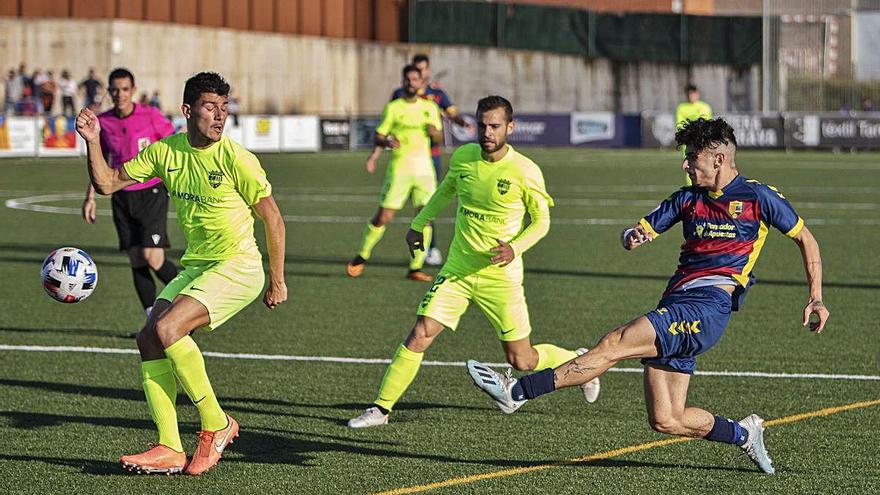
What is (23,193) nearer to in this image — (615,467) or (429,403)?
(429,403)

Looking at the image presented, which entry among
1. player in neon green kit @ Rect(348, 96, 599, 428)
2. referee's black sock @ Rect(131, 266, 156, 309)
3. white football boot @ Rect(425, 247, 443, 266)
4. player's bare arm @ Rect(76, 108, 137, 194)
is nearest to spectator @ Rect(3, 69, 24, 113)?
white football boot @ Rect(425, 247, 443, 266)

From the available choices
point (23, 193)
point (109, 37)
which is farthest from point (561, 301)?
point (109, 37)

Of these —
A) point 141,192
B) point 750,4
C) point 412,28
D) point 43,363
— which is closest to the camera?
point 43,363

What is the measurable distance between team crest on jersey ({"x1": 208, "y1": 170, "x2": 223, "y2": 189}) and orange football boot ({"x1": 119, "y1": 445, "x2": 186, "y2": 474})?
4.59ft

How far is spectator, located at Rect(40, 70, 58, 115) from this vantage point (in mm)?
43688

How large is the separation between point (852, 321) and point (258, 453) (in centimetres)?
691

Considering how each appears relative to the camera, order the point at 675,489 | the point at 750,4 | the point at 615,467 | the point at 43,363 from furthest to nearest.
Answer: the point at 750,4 < the point at 43,363 < the point at 615,467 < the point at 675,489

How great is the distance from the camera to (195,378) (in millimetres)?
7664

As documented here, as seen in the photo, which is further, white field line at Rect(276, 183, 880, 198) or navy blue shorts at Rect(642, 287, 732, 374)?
white field line at Rect(276, 183, 880, 198)

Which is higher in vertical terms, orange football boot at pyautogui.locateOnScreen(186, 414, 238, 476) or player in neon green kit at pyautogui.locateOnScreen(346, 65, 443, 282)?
player in neon green kit at pyautogui.locateOnScreen(346, 65, 443, 282)

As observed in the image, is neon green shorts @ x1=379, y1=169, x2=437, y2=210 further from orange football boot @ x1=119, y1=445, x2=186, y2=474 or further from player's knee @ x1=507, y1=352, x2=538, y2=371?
orange football boot @ x1=119, y1=445, x2=186, y2=474

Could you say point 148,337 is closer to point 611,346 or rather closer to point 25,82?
point 611,346

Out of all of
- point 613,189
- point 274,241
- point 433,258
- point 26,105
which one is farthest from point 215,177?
point 26,105

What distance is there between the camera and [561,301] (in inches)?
574
